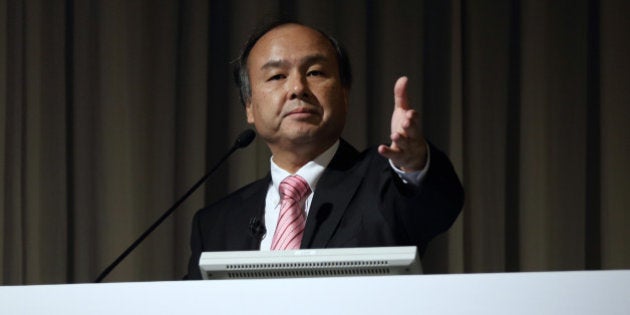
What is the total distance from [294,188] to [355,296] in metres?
1.21

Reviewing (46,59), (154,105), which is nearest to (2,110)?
(46,59)

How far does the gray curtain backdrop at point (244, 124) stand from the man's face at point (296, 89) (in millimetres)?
1294

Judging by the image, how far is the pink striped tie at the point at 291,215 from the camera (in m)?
2.50

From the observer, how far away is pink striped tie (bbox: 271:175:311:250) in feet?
8.20

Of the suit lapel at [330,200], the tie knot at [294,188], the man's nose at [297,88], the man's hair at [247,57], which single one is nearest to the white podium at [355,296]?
the suit lapel at [330,200]

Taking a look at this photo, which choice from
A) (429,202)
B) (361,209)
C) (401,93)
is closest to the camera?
(401,93)

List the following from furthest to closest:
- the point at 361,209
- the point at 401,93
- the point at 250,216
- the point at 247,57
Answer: the point at 247,57 → the point at 250,216 → the point at 361,209 → the point at 401,93

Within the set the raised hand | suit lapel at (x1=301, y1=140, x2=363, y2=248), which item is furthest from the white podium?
suit lapel at (x1=301, y1=140, x2=363, y2=248)

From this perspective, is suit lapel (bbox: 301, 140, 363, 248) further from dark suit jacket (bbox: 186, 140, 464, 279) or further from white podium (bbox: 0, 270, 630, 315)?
white podium (bbox: 0, 270, 630, 315)

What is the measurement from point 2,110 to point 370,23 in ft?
3.99

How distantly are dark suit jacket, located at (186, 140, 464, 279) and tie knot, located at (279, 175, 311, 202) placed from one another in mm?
38

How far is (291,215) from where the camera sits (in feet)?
8.32

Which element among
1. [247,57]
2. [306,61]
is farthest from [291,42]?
[247,57]

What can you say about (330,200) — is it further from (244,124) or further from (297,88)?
(244,124)
